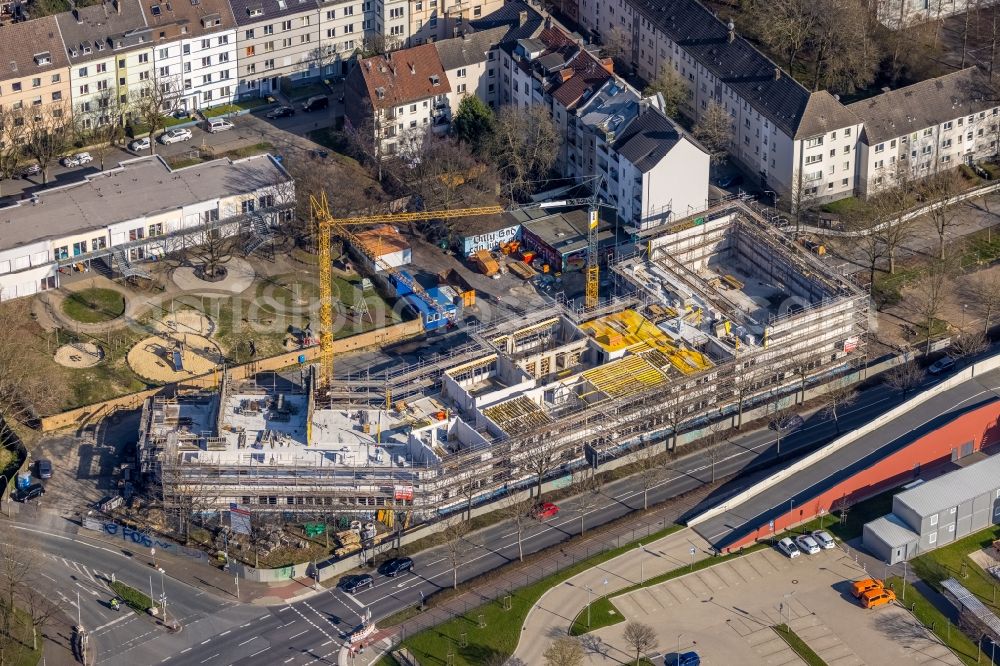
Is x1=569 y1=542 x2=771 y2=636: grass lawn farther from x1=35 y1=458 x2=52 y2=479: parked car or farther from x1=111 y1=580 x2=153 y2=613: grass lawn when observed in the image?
x1=35 y1=458 x2=52 y2=479: parked car

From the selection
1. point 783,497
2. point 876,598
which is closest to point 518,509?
point 783,497

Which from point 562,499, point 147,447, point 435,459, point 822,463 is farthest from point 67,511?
point 822,463

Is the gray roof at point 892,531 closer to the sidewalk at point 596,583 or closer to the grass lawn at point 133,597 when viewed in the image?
the sidewalk at point 596,583

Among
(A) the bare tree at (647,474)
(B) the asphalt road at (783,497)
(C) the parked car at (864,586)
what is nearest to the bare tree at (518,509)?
(A) the bare tree at (647,474)

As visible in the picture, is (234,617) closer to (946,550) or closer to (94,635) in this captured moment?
(94,635)

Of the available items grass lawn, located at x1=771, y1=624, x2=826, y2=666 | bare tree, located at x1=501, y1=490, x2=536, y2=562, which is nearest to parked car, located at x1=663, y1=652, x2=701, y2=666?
grass lawn, located at x1=771, y1=624, x2=826, y2=666

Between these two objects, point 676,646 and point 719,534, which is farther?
point 719,534

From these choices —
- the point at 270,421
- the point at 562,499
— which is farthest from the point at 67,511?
the point at 562,499
